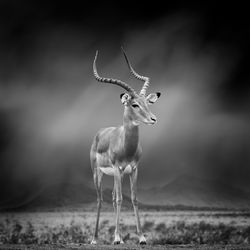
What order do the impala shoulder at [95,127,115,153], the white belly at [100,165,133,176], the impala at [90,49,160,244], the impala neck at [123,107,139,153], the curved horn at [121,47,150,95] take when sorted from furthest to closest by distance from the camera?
the impala shoulder at [95,127,115,153], the curved horn at [121,47,150,95], the white belly at [100,165,133,176], the impala neck at [123,107,139,153], the impala at [90,49,160,244]

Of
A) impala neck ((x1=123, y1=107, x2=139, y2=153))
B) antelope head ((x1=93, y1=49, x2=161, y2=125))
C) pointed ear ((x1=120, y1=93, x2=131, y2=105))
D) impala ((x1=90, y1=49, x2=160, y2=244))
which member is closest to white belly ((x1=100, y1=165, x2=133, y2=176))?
impala ((x1=90, y1=49, x2=160, y2=244))

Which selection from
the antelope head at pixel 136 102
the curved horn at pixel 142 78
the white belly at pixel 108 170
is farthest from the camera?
the white belly at pixel 108 170

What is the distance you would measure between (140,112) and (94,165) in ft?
10.3

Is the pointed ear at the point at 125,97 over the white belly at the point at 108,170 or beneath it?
over

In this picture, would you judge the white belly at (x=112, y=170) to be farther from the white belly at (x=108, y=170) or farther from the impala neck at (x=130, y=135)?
the impala neck at (x=130, y=135)

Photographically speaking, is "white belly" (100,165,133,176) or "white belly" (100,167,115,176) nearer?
"white belly" (100,165,133,176)

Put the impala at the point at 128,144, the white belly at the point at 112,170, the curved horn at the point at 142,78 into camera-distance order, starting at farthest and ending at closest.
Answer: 1. the curved horn at the point at 142,78
2. the white belly at the point at 112,170
3. the impala at the point at 128,144

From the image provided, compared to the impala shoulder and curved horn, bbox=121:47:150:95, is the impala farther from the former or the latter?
the impala shoulder

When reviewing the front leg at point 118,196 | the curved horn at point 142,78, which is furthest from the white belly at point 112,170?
the curved horn at point 142,78

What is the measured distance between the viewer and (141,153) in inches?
492

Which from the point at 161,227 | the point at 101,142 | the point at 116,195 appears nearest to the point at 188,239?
the point at 116,195

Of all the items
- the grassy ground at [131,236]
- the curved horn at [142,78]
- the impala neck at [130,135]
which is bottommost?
the grassy ground at [131,236]

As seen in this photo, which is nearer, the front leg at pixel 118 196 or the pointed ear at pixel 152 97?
the front leg at pixel 118 196

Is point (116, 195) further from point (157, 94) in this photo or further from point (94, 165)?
point (157, 94)
